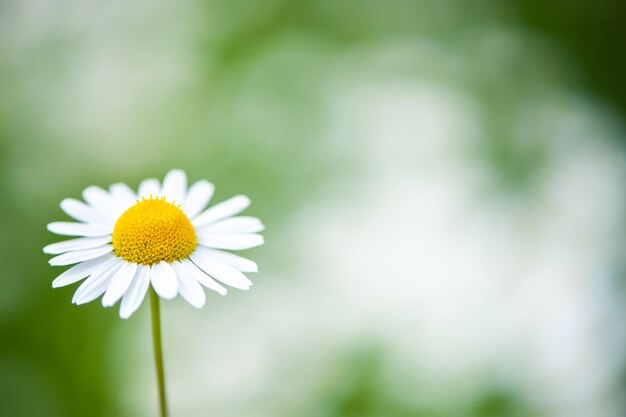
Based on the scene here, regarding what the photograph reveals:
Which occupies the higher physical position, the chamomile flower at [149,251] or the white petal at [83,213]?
the white petal at [83,213]

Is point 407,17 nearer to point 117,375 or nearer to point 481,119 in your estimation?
point 481,119

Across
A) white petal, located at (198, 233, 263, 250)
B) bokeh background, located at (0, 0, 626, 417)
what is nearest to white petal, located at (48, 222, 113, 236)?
white petal, located at (198, 233, 263, 250)

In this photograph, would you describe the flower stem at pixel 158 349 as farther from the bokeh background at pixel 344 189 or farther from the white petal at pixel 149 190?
the bokeh background at pixel 344 189

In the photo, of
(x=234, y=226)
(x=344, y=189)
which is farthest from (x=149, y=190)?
(x=344, y=189)

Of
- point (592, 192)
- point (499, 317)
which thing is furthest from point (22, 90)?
point (592, 192)

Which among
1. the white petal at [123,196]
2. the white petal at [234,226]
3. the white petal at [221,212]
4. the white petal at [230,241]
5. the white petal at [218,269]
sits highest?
the white petal at [123,196]

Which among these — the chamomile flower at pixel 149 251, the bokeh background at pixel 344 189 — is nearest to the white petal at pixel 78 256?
the chamomile flower at pixel 149 251

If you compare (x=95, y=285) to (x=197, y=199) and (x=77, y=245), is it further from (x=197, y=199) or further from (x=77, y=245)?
(x=197, y=199)
